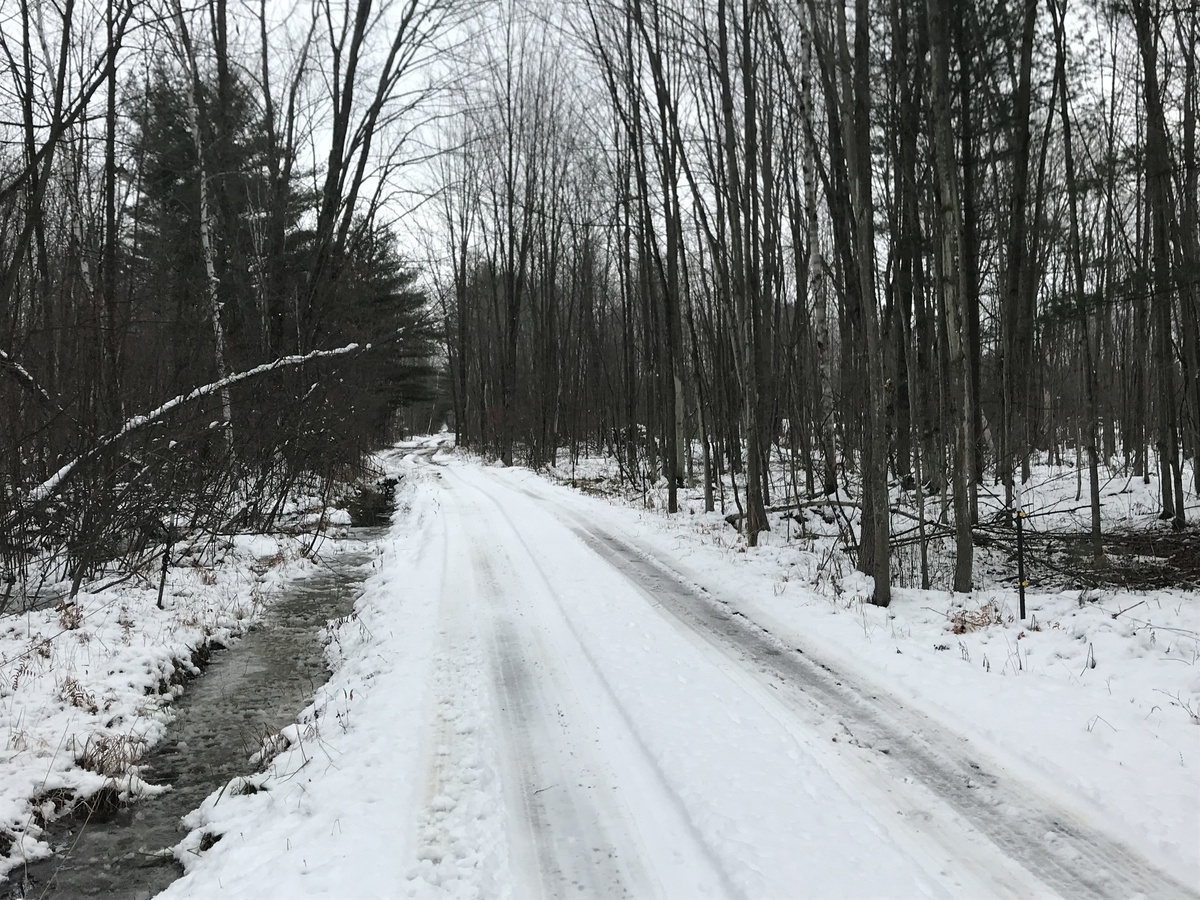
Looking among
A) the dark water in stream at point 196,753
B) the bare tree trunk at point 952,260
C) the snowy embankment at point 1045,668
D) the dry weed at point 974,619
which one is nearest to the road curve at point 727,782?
the snowy embankment at point 1045,668

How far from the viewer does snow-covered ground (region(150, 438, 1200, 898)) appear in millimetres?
3031

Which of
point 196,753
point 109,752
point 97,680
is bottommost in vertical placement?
point 196,753

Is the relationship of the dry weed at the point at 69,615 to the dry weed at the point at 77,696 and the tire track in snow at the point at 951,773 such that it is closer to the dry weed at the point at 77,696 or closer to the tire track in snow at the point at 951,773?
the dry weed at the point at 77,696

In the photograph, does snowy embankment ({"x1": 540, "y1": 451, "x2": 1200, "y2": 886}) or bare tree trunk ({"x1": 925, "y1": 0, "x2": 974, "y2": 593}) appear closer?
snowy embankment ({"x1": 540, "y1": 451, "x2": 1200, "y2": 886})

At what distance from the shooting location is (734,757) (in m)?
3.95

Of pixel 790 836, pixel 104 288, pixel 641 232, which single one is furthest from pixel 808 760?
pixel 641 232

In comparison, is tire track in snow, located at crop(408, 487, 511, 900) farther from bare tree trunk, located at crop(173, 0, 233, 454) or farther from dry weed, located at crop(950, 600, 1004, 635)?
bare tree trunk, located at crop(173, 0, 233, 454)

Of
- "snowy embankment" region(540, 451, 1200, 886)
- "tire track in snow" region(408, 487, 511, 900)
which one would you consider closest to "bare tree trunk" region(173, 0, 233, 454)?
"tire track in snow" region(408, 487, 511, 900)

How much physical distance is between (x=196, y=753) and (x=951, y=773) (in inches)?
192

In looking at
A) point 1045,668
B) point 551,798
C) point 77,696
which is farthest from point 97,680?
point 1045,668

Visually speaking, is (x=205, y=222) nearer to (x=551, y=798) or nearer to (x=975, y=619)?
(x=551, y=798)

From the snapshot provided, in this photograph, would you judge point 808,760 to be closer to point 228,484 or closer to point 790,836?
point 790,836

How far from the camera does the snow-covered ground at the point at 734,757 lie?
303cm

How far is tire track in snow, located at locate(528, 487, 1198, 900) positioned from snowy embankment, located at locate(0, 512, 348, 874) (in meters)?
4.29
